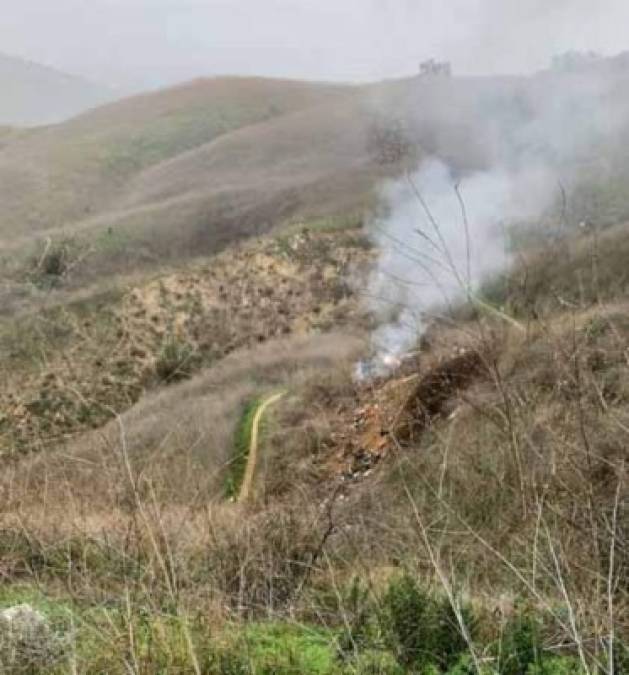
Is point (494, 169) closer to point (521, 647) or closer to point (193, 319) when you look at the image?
point (193, 319)

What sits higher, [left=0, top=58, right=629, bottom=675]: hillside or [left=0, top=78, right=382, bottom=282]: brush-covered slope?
[left=0, top=78, right=382, bottom=282]: brush-covered slope

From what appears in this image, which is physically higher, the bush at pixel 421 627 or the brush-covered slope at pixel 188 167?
the brush-covered slope at pixel 188 167

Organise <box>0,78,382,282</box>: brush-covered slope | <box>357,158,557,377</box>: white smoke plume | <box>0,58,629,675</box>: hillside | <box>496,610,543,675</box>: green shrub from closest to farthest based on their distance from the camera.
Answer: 1. <box>496,610,543,675</box>: green shrub
2. <box>0,58,629,675</box>: hillside
3. <box>357,158,557,377</box>: white smoke plume
4. <box>0,78,382,282</box>: brush-covered slope

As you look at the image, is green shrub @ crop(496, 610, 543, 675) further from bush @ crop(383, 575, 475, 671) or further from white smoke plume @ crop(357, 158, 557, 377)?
white smoke plume @ crop(357, 158, 557, 377)

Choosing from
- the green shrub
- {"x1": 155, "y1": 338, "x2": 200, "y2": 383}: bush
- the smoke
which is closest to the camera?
the green shrub

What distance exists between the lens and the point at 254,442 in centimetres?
1433

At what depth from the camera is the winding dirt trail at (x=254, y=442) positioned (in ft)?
40.2

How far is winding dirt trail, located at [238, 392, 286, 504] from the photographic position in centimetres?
1224

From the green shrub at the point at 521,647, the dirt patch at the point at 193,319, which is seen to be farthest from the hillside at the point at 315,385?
the dirt patch at the point at 193,319

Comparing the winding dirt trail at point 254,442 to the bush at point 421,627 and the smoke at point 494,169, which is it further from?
the bush at point 421,627

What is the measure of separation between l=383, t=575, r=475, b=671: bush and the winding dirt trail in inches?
293

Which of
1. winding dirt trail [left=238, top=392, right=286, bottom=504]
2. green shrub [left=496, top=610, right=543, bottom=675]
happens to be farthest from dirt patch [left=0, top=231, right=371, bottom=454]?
green shrub [left=496, top=610, right=543, bottom=675]

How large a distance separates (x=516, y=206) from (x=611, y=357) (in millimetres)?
15695

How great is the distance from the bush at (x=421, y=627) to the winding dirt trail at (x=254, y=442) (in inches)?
293
